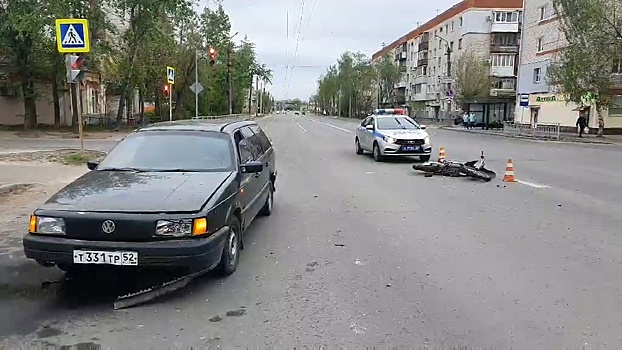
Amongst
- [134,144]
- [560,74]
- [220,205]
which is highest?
[560,74]

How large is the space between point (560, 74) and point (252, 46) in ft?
160

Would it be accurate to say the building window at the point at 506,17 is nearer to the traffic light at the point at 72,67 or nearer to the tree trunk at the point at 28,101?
the tree trunk at the point at 28,101

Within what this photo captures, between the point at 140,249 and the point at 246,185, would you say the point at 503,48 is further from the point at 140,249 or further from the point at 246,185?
the point at 140,249

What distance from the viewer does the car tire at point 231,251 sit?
5242 mm

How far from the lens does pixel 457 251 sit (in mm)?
6305

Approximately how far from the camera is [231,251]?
5410 mm

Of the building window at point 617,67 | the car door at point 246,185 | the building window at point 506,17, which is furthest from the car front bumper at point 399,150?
the building window at point 506,17

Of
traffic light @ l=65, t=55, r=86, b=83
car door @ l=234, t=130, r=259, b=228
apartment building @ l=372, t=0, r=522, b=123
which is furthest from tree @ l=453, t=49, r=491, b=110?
car door @ l=234, t=130, r=259, b=228

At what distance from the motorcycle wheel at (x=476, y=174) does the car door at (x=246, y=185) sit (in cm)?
712

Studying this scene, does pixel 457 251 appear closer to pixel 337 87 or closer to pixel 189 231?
pixel 189 231

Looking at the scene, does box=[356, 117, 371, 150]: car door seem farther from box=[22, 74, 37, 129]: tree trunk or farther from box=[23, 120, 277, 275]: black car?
box=[22, 74, 37, 129]: tree trunk

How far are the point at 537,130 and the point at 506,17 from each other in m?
31.7

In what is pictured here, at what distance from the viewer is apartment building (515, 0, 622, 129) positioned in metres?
38.6

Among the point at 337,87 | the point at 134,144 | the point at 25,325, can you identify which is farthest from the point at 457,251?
the point at 337,87
